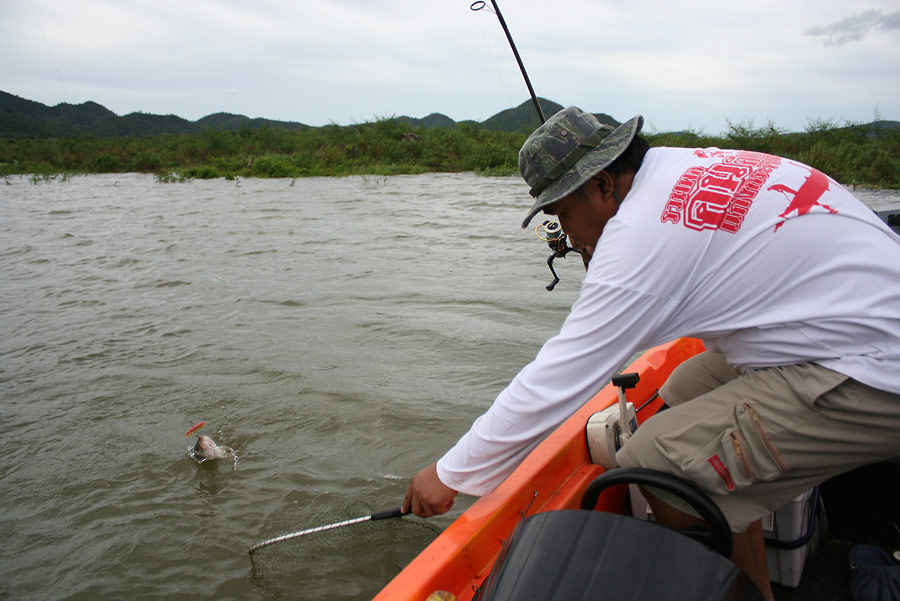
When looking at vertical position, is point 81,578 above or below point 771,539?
below

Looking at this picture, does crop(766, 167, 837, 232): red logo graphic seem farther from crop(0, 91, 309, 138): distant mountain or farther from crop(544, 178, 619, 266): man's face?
crop(0, 91, 309, 138): distant mountain

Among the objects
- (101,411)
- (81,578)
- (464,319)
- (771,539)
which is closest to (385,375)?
(464,319)

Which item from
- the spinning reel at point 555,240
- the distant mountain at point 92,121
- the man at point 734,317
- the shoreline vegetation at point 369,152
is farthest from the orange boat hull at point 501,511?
the distant mountain at point 92,121

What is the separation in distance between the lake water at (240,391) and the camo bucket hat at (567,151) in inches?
66.4

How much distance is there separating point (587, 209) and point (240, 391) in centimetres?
308

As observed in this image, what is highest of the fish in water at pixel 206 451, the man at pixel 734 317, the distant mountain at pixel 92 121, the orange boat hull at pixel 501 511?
the distant mountain at pixel 92 121

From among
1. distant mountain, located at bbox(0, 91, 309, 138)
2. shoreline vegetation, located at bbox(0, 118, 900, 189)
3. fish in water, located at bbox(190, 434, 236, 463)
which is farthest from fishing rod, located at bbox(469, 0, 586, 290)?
distant mountain, located at bbox(0, 91, 309, 138)

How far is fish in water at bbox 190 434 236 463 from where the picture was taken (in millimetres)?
3086

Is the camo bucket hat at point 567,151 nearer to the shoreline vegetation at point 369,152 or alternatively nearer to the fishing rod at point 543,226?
the fishing rod at point 543,226

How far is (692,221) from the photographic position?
1.22m

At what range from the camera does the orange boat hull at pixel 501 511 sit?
4.56 feet

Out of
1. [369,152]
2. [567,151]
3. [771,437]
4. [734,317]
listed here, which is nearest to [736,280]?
[734,317]

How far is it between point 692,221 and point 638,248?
12cm

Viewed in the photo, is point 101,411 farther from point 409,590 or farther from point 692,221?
point 692,221
